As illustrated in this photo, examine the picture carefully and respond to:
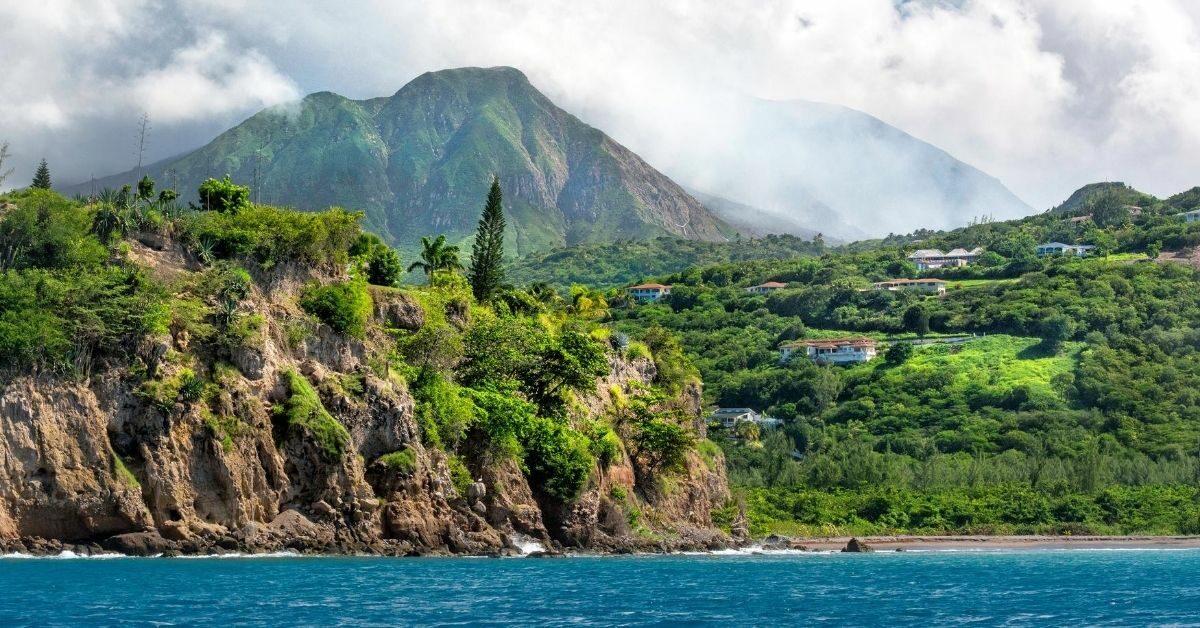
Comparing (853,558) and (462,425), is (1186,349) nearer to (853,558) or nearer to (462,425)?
(853,558)

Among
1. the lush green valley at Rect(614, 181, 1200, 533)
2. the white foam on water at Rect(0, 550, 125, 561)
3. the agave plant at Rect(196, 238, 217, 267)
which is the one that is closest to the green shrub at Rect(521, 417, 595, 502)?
the agave plant at Rect(196, 238, 217, 267)

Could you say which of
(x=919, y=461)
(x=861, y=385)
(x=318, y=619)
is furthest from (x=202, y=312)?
(x=861, y=385)

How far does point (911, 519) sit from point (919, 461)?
16324 millimetres

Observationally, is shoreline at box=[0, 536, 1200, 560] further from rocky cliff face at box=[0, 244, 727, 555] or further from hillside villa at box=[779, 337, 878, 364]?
hillside villa at box=[779, 337, 878, 364]

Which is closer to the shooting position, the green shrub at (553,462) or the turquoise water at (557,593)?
the turquoise water at (557,593)

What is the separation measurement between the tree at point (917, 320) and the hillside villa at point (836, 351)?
8.19m

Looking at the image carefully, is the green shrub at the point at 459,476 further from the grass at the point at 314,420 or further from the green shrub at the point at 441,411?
the grass at the point at 314,420

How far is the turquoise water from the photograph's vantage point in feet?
136

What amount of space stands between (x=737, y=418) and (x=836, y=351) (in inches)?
1157

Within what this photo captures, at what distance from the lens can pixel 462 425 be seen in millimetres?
73812

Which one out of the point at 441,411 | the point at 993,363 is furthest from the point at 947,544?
the point at 993,363

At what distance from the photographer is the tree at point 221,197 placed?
258 ft

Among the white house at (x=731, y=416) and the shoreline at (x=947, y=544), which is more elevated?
the white house at (x=731, y=416)

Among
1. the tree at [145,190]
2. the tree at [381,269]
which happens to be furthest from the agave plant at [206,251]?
the tree at [381,269]
